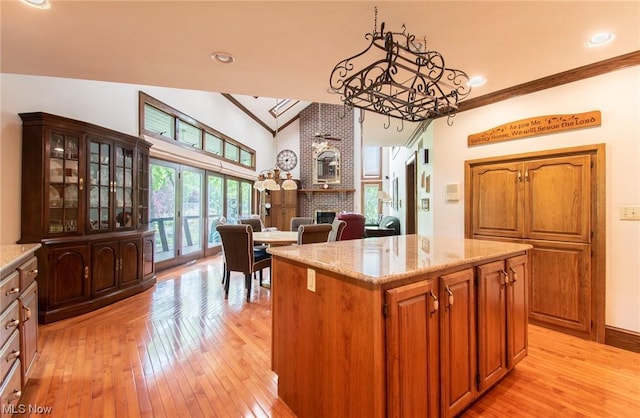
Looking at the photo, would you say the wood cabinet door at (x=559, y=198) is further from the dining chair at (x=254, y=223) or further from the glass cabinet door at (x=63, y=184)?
the glass cabinet door at (x=63, y=184)

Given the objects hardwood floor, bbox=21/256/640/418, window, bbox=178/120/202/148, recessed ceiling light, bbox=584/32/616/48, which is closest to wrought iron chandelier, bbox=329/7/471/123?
recessed ceiling light, bbox=584/32/616/48

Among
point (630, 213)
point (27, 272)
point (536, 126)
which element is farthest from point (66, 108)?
point (630, 213)

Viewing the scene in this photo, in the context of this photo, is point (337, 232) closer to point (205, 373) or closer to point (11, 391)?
point (205, 373)

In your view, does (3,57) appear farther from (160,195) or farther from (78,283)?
(160,195)

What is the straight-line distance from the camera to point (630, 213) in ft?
7.84

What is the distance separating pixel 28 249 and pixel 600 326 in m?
4.43

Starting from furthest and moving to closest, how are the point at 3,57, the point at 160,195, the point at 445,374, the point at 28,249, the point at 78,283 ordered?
the point at 160,195, the point at 78,283, the point at 3,57, the point at 28,249, the point at 445,374

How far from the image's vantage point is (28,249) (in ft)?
6.10

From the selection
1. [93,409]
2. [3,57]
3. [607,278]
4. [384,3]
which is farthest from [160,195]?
[607,278]

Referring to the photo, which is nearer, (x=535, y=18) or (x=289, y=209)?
(x=535, y=18)

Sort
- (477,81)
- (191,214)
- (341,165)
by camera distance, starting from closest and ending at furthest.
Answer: (477,81) < (191,214) < (341,165)

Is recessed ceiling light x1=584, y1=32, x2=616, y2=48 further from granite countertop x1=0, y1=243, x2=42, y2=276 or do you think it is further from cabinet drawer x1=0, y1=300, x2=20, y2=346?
cabinet drawer x1=0, y1=300, x2=20, y2=346

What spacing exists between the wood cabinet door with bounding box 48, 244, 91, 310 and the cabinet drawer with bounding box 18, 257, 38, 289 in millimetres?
1176

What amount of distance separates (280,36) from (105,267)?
315cm
